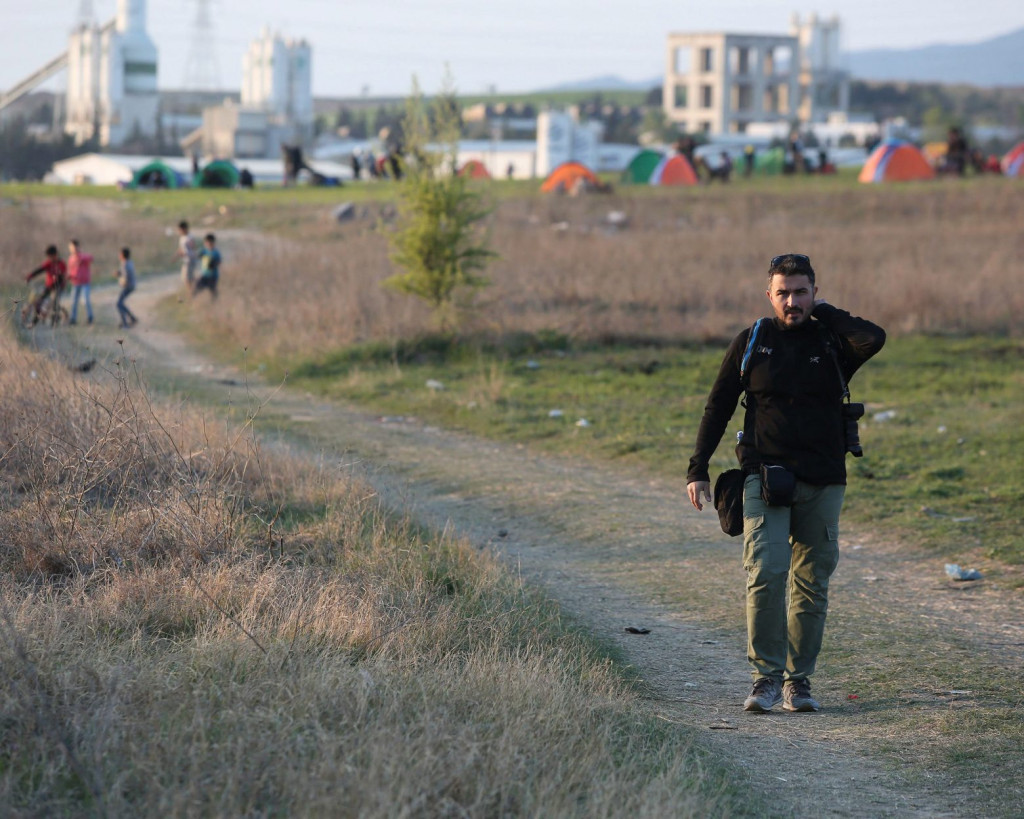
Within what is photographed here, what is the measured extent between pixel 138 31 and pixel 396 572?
10337cm

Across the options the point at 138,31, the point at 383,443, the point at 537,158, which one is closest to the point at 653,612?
the point at 383,443

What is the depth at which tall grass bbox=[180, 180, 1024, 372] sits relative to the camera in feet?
55.1

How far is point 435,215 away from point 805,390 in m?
12.0

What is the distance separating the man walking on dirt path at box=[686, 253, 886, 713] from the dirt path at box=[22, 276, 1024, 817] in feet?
1.16

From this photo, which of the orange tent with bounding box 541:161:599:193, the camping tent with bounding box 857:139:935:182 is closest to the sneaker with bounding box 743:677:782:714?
the orange tent with bounding box 541:161:599:193

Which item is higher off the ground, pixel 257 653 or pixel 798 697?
pixel 257 653

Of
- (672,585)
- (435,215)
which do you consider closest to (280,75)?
(435,215)

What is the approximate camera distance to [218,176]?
2110 inches

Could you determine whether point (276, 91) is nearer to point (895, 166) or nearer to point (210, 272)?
point (895, 166)

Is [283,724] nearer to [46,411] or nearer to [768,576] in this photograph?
[768,576]

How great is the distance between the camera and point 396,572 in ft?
19.1

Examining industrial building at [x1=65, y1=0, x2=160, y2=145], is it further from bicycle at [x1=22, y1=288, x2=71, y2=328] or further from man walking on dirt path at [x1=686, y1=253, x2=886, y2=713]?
man walking on dirt path at [x1=686, y1=253, x2=886, y2=713]

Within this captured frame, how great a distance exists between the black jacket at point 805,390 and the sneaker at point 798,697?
859 mm

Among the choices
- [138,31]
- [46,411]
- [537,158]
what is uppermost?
[138,31]
